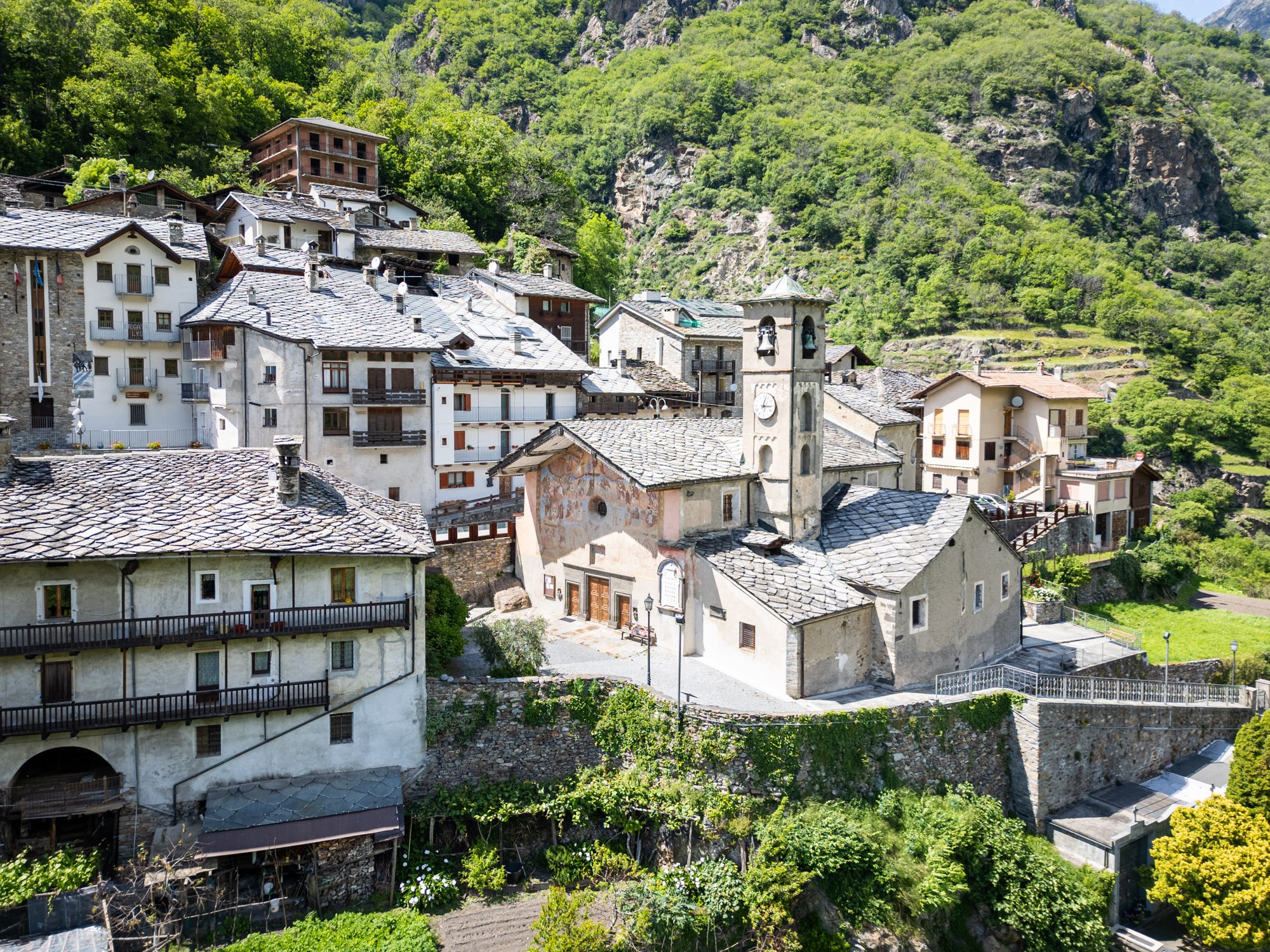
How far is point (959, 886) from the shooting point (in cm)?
2381

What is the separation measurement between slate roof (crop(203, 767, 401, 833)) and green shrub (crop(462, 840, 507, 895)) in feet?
8.76

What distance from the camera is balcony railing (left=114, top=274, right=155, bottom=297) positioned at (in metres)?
39.7

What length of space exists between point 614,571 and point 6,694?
18001 millimetres

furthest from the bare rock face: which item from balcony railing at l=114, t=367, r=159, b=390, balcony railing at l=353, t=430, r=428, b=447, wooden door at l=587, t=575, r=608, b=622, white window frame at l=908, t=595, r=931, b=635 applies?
white window frame at l=908, t=595, r=931, b=635

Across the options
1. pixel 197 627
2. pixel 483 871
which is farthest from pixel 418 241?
pixel 483 871

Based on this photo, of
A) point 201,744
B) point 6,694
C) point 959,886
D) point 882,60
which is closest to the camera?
point 6,694

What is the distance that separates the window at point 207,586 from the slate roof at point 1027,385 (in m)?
42.2

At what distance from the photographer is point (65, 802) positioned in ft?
66.8

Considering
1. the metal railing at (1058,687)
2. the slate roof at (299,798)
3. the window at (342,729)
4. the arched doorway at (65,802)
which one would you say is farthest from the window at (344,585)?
the metal railing at (1058,687)

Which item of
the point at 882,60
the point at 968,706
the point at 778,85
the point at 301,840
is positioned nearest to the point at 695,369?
the point at 968,706

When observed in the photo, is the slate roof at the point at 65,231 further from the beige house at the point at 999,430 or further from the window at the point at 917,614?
the beige house at the point at 999,430

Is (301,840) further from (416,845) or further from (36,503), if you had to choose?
(36,503)

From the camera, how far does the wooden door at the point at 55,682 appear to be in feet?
68.5

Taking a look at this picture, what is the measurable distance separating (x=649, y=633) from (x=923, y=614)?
9.20 m
